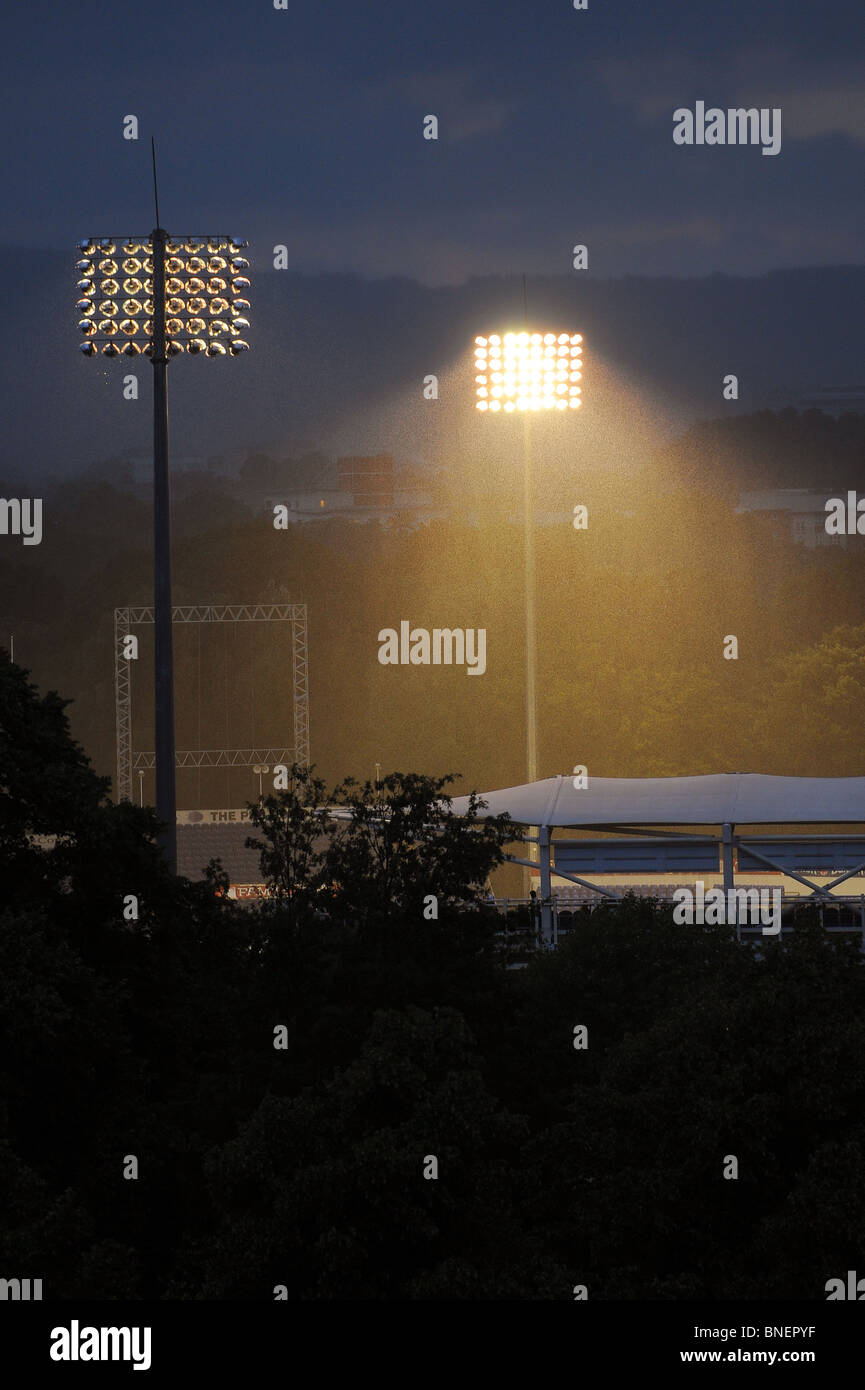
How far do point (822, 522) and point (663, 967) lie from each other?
6868 centimetres

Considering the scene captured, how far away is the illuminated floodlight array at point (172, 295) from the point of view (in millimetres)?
21797

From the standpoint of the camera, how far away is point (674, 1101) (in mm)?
11805

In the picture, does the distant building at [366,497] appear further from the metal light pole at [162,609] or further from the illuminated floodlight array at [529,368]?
the metal light pole at [162,609]

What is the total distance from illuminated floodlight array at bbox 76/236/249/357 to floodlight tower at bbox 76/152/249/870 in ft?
0.04

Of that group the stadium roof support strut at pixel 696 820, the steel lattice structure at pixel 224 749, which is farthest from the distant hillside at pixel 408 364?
the stadium roof support strut at pixel 696 820

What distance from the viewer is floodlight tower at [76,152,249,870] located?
19.9m

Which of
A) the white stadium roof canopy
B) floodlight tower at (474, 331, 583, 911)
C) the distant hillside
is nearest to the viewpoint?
the white stadium roof canopy

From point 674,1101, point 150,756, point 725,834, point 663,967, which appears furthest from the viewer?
point 150,756

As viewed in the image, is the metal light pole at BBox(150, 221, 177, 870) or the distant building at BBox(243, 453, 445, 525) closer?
the metal light pole at BBox(150, 221, 177, 870)

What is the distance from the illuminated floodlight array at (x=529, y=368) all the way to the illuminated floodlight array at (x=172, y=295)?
18733mm

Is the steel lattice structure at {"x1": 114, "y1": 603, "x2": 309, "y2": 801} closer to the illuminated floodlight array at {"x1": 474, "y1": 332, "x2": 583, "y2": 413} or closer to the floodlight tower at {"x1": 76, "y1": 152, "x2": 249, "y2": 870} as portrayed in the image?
the illuminated floodlight array at {"x1": 474, "y1": 332, "x2": 583, "y2": 413}

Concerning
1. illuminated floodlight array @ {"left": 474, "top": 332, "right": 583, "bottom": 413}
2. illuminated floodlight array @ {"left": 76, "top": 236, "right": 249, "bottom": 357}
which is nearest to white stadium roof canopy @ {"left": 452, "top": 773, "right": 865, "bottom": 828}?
illuminated floodlight array @ {"left": 76, "top": 236, "right": 249, "bottom": 357}
